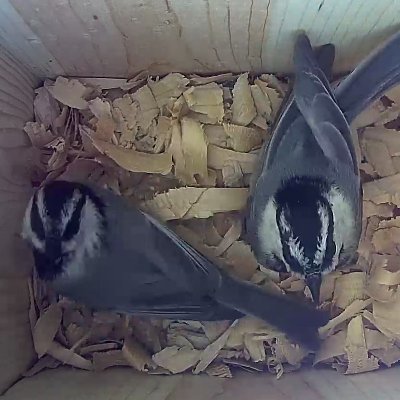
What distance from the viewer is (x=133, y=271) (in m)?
1.35

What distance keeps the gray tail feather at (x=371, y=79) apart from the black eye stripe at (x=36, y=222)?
22.4 inches

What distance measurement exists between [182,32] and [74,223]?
40cm

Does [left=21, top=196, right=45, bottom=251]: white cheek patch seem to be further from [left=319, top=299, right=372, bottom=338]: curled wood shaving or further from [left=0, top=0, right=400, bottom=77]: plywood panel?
[left=319, top=299, right=372, bottom=338]: curled wood shaving

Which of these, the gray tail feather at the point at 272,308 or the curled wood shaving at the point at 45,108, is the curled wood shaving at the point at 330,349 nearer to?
the gray tail feather at the point at 272,308

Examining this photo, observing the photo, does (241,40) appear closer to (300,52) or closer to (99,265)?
(300,52)

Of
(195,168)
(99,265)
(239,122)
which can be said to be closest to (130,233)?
(99,265)

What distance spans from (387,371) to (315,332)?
0.51 feet

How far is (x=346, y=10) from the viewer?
1172 mm

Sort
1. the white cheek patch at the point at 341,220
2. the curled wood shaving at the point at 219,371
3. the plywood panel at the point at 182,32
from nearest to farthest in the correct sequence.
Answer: the plywood panel at the point at 182,32, the white cheek patch at the point at 341,220, the curled wood shaving at the point at 219,371

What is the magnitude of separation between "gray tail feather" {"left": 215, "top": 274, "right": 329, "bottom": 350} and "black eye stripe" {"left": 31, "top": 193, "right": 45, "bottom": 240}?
0.34 m

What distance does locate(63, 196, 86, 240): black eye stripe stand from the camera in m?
1.34

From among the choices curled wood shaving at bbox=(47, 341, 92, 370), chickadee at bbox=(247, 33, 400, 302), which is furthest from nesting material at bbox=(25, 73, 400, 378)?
chickadee at bbox=(247, 33, 400, 302)

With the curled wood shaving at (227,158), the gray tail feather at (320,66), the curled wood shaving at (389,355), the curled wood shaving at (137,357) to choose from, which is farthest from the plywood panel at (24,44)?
the curled wood shaving at (389,355)

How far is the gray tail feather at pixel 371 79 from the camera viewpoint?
122 centimetres
